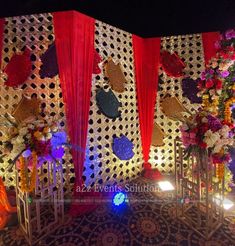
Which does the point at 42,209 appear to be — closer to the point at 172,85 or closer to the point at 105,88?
the point at 105,88

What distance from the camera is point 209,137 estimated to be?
243cm

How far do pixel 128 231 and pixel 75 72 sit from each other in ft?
7.64

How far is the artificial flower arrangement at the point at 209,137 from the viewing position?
2.46 meters

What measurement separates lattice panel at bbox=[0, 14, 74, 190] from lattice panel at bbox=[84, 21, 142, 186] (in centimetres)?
45

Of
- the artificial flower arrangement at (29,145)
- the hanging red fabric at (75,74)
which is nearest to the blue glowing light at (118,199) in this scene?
the hanging red fabric at (75,74)

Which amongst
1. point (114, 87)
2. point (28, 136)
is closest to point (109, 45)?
point (114, 87)

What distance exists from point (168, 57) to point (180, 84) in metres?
0.60

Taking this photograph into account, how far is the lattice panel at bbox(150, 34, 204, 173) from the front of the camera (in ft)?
13.8

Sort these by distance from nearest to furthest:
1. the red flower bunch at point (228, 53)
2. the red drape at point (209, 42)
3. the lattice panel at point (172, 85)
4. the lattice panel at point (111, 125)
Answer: the red flower bunch at point (228, 53), the lattice panel at point (111, 125), the red drape at point (209, 42), the lattice panel at point (172, 85)

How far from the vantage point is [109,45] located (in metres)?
3.71

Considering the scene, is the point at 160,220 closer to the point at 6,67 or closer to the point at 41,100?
the point at 41,100

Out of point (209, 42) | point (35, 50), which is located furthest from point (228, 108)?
point (35, 50)

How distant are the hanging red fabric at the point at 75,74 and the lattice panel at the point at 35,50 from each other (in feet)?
0.51

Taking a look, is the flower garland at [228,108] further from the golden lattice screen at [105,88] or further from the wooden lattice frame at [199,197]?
the golden lattice screen at [105,88]
